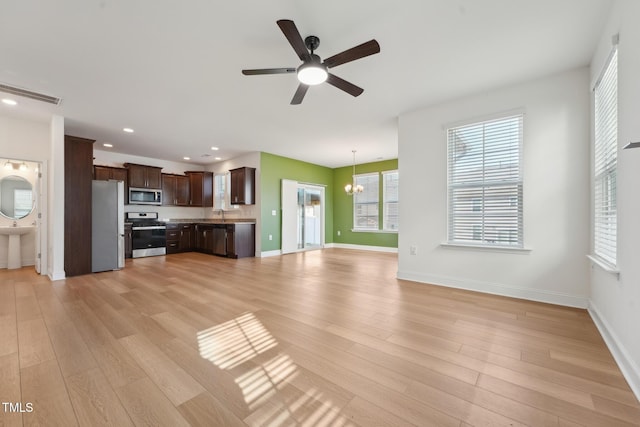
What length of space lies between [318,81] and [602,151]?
2.86 metres

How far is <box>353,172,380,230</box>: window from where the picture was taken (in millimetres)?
7789

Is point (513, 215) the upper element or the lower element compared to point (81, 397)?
upper

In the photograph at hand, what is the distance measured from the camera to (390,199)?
7461 mm

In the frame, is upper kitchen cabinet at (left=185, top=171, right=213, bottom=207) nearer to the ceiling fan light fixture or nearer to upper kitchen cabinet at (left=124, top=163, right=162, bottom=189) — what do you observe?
upper kitchen cabinet at (left=124, top=163, right=162, bottom=189)

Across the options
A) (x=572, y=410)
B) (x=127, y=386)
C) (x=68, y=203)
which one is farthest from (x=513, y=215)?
(x=68, y=203)

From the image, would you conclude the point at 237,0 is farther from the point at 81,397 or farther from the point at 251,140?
the point at 251,140

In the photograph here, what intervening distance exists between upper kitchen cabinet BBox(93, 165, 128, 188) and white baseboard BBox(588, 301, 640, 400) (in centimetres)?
872

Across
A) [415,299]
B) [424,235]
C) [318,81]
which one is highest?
[318,81]

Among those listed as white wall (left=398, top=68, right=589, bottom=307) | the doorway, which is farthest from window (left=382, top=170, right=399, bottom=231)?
white wall (left=398, top=68, right=589, bottom=307)

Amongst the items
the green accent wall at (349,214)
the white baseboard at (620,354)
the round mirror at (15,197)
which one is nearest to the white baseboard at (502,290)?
the white baseboard at (620,354)

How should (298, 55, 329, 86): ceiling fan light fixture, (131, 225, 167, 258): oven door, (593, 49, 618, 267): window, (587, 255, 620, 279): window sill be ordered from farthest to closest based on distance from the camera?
1. (131, 225, 167, 258): oven door
2. (298, 55, 329, 86): ceiling fan light fixture
3. (593, 49, 618, 267): window
4. (587, 255, 620, 279): window sill

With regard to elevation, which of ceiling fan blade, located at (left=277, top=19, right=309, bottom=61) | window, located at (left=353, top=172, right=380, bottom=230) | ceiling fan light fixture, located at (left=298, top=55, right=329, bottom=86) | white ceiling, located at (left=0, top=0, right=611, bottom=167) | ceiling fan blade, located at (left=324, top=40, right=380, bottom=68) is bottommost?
window, located at (left=353, top=172, right=380, bottom=230)

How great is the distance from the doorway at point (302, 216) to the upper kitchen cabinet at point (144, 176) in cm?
353

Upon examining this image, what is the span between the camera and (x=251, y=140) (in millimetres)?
5648
